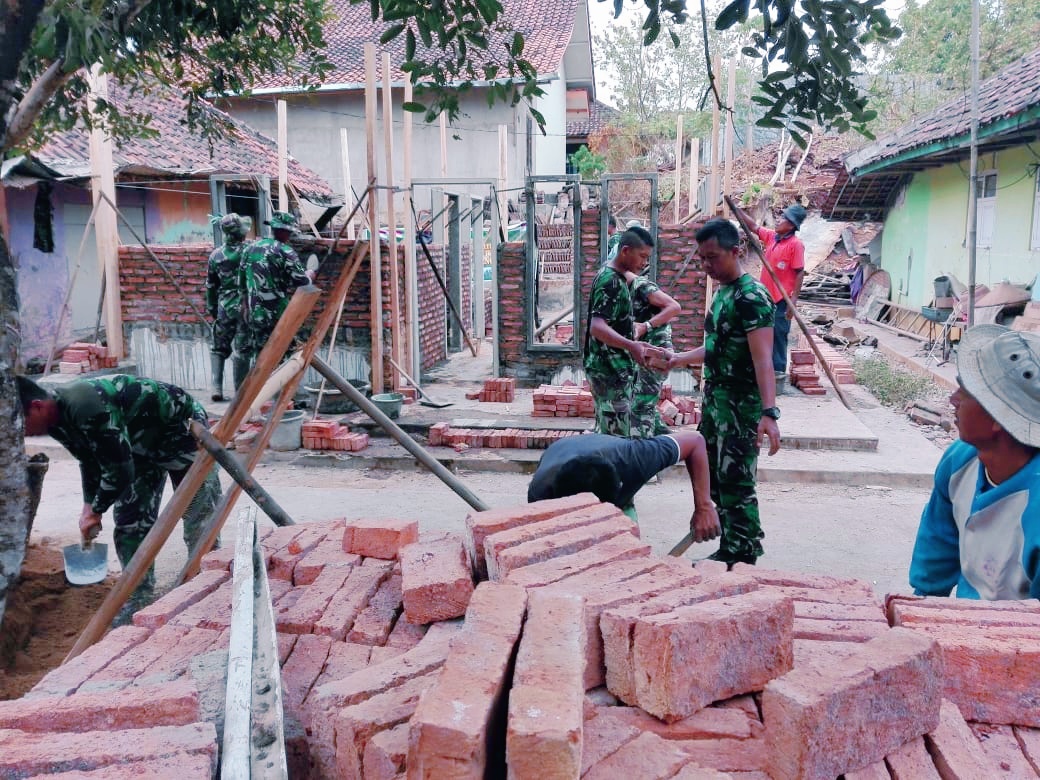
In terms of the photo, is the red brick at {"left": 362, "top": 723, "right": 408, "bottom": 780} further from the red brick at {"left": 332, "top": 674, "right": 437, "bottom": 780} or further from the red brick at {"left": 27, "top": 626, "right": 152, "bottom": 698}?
the red brick at {"left": 27, "top": 626, "right": 152, "bottom": 698}

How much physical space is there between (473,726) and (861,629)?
1396 millimetres

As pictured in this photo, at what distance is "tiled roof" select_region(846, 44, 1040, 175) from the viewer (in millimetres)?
9148

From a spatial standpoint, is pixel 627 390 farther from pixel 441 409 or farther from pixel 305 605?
pixel 441 409

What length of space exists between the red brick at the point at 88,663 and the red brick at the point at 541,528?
1.23 meters

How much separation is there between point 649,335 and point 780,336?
325cm

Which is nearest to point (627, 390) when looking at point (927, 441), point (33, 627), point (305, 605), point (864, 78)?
point (305, 605)

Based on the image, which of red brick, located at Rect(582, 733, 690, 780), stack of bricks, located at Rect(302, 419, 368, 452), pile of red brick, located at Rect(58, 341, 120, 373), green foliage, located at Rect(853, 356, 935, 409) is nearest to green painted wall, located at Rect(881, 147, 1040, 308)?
green foliage, located at Rect(853, 356, 935, 409)

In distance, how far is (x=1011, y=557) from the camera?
267cm

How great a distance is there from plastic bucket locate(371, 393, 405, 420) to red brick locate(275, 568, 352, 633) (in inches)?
187

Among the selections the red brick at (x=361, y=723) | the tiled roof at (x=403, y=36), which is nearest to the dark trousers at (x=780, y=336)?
the red brick at (x=361, y=723)

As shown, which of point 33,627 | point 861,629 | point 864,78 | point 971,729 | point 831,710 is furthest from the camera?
point 864,78

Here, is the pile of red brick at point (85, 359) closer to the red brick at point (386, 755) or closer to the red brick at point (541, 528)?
the red brick at point (541, 528)

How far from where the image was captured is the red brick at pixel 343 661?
255cm

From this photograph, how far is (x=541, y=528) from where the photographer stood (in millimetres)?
2875
